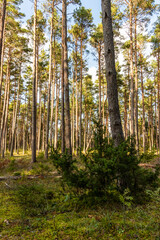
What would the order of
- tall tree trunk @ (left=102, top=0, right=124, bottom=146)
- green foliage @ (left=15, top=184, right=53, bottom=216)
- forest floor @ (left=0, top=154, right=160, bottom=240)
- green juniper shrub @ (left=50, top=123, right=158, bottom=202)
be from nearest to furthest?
forest floor @ (left=0, top=154, right=160, bottom=240) < green juniper shrub @ (left=50, top=123, right=158, bottom=202) < green foliage @ (left=15, top=184, right=53, bottom=216) < tall tree trunk @ (left=102, top=0, right=124, bottom=146)

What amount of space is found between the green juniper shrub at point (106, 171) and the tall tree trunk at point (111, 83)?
44cm

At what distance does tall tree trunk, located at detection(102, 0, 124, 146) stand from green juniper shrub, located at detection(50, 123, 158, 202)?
441 millimetres

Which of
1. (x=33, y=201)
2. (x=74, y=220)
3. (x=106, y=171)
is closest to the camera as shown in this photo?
(x=74, y=220)

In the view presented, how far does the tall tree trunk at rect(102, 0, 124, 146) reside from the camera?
390 centimetres

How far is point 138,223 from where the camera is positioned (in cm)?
247

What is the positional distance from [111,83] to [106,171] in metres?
2.30

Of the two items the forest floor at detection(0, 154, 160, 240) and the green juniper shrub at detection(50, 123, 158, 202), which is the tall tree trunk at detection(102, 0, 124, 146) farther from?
the forest floor at detection(0, 154, 160, 240)

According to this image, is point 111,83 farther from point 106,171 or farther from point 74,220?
point 74,220

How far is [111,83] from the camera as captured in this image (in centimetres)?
407

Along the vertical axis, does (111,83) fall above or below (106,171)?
above

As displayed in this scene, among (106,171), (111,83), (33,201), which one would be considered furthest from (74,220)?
(111,83)

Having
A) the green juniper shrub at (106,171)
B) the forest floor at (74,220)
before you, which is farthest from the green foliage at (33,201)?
the green juniper shrub at (106,171)

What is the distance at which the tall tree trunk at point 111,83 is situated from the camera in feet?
12.8

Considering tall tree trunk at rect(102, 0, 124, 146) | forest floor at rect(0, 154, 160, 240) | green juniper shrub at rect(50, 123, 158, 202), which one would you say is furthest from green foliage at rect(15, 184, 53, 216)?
tall tree trunk at rect(102, 0, 124, 146)
